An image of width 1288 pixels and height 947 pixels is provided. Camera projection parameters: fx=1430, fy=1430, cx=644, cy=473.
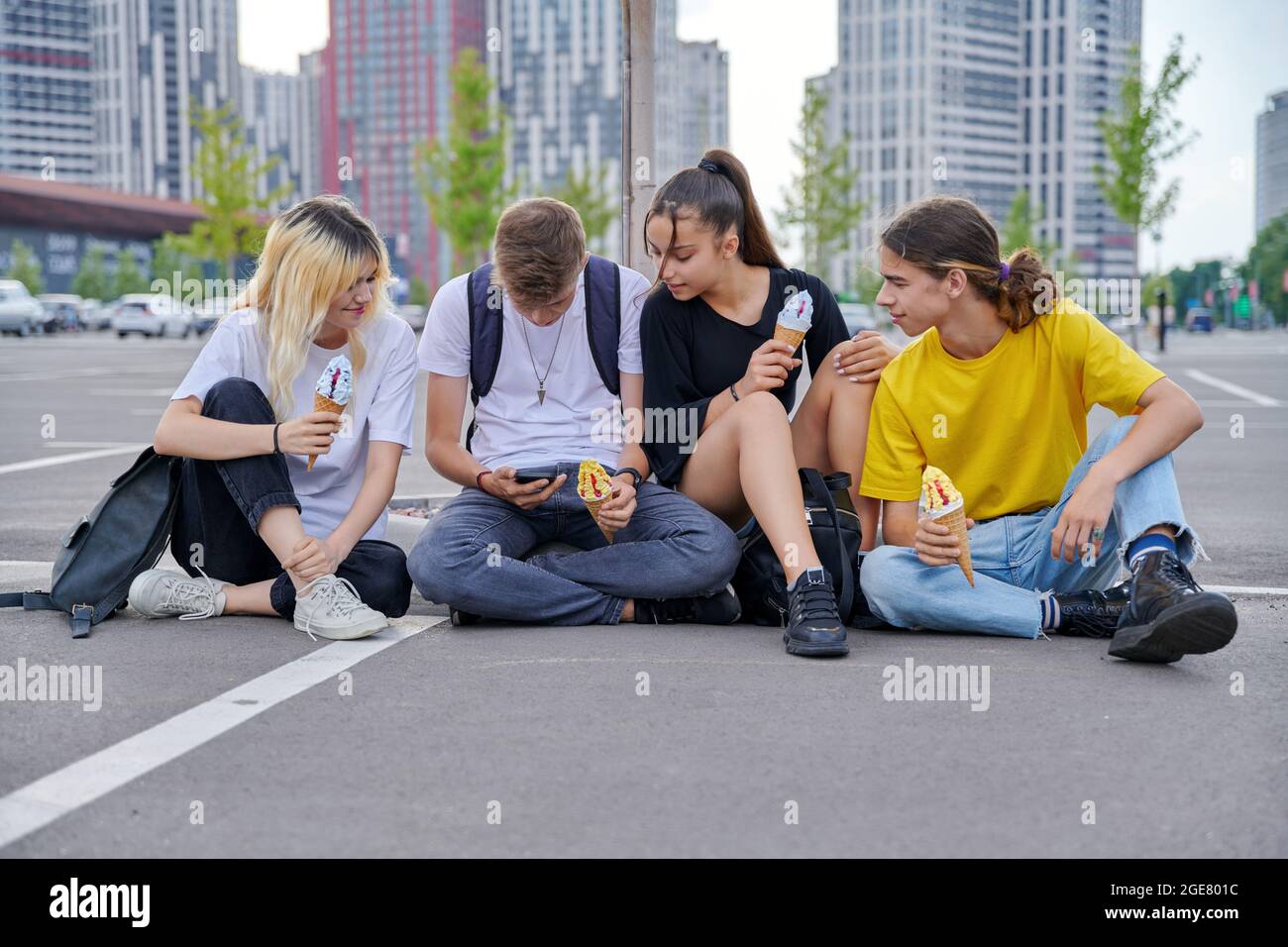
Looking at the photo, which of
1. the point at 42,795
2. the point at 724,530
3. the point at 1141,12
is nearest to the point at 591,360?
the point at 724,530

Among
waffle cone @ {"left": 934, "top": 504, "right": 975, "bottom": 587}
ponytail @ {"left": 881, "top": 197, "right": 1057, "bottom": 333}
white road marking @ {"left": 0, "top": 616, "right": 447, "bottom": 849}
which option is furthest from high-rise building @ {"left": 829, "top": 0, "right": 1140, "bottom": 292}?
white road marking @ {"left": 0, "top": 616, "right": 447, "bottom": 849}

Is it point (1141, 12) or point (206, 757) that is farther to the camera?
point (1141, 12)

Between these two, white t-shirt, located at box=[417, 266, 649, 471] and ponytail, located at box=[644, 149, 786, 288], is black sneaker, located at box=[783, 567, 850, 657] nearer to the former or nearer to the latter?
white t-shirt, located at box=[417, 266, 649, 471]

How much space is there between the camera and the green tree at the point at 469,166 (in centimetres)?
4428

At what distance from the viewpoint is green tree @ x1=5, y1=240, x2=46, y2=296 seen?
77.3m

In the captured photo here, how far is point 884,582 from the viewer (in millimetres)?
4309

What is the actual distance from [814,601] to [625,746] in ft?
3.60

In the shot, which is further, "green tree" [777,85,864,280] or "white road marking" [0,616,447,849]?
"green tree" [777,85,864,280]

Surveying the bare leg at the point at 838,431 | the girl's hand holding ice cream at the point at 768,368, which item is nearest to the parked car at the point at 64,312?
the bare leg at the point at 838,431

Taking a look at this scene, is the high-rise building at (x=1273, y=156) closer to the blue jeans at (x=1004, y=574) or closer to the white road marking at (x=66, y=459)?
the white road marking at (x=66, y=459)

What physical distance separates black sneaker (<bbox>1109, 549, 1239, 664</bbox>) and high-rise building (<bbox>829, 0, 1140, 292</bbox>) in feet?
477

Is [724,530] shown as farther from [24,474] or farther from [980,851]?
[24,474]

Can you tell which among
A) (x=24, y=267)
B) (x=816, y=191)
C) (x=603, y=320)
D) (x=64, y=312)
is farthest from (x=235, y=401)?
(x=24, y=267)

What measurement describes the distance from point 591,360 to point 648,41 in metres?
3.62
